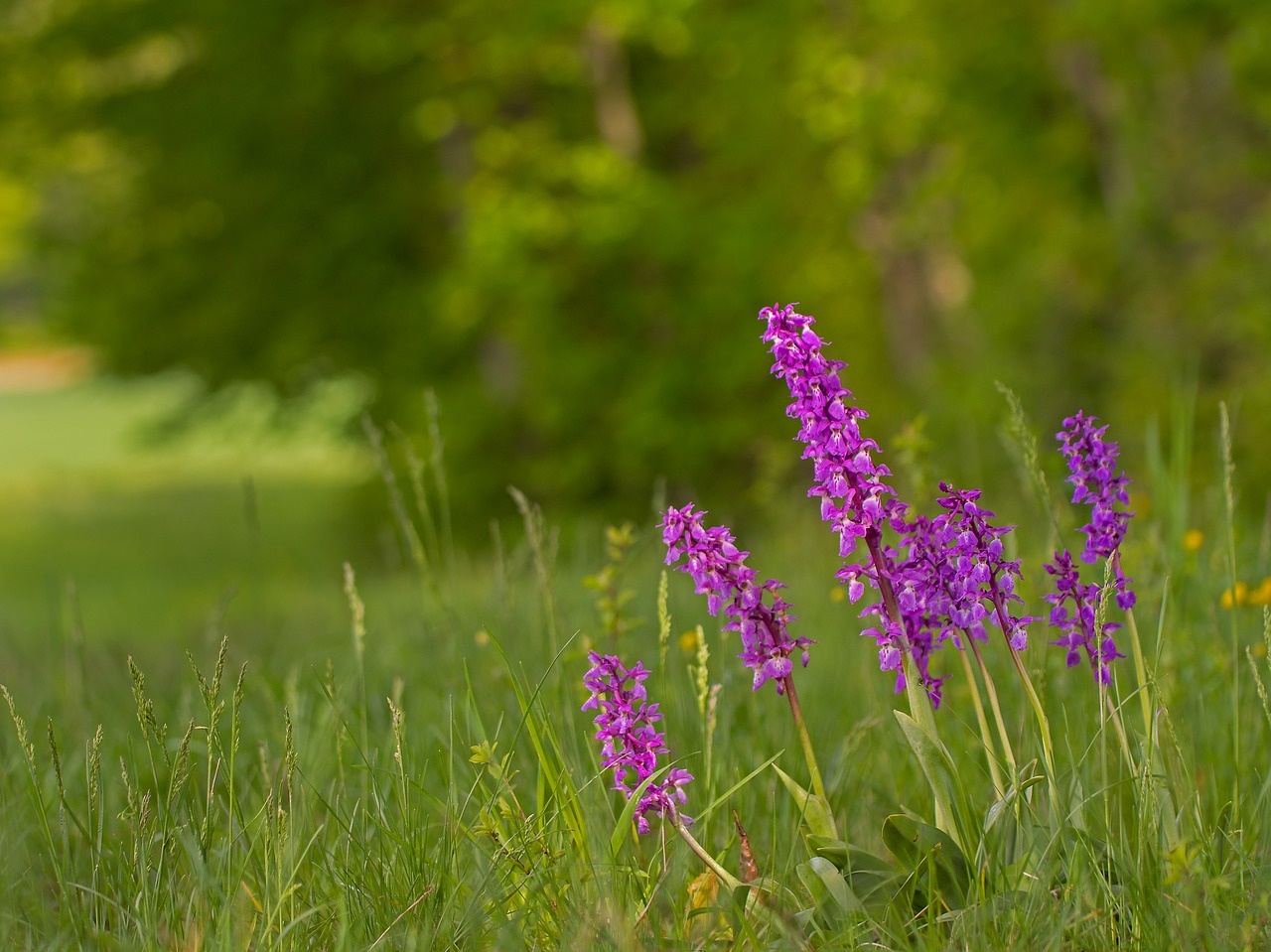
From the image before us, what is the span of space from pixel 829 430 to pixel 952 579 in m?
0.27

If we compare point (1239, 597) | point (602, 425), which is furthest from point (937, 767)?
point (602, 425)

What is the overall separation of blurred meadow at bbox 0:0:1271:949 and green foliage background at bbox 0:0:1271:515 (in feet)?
0.16

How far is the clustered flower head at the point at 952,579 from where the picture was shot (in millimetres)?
1823

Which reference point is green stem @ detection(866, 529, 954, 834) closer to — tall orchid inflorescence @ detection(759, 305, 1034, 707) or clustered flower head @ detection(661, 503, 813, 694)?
tall orchid inflorescence @ detection(759, 305, 1034, 707)

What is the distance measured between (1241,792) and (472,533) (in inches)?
439

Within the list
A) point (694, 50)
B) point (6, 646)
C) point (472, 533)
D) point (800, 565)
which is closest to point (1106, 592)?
point (800, 565)

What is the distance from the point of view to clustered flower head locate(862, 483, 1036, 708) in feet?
5.98

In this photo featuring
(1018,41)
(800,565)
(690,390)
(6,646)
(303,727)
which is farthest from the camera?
(690,390)

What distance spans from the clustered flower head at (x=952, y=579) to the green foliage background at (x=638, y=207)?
6.09 metres

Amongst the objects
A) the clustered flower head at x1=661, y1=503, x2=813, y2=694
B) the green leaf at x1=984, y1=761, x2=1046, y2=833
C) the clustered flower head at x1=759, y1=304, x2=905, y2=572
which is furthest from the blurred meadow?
the clustered flower head at x1=759, y1=304, x2=905, y2=572

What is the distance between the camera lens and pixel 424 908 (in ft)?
6.22

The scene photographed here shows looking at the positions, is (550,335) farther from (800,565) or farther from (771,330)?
(771,330)

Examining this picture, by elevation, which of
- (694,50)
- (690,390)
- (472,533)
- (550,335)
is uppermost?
(694,50)

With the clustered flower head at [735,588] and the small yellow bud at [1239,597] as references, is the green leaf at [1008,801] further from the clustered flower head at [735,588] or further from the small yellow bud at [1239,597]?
the small yellow bud at [1239,597]
